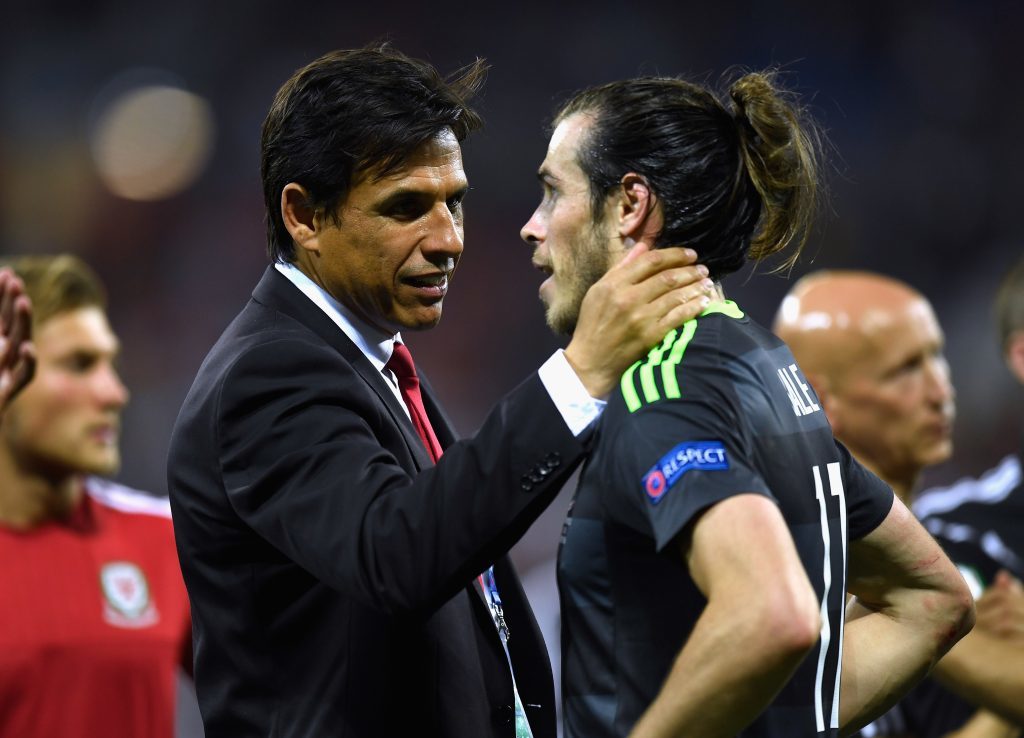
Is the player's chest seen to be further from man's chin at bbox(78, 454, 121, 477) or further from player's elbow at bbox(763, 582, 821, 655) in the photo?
player's elbow at bbox(763, 582, 821, 655)

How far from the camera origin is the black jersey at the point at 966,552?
163 inches

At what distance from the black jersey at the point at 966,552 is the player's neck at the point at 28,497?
2723mm

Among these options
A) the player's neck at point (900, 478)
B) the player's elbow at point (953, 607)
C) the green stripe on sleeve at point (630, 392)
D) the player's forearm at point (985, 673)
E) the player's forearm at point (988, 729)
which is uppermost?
the green stripe on sleeve at point (630, 392)

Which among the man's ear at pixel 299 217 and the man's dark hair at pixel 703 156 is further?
the man's ear at pixel 299 217

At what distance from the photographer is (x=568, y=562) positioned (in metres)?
2.11

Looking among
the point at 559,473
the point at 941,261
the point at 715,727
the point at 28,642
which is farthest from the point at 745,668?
the point at 941,261

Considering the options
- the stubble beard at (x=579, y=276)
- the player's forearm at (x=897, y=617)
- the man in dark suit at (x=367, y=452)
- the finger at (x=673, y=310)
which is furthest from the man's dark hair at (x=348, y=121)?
the player's forearm at (x=897, y=617)

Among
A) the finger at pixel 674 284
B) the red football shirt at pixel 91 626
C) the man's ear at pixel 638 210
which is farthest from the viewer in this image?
the red football shirt at pixel 91 626

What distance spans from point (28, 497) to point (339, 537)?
94.5 inches

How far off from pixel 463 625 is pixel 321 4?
746 centimetres

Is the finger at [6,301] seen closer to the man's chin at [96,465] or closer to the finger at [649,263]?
the man's chin at [96,465]

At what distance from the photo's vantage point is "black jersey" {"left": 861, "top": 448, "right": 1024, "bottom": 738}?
13.6 feet

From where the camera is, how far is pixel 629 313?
6.95 feet

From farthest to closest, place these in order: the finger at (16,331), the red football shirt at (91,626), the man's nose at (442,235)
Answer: the red football shirt at (91,626) < the finger at (16,331) < the man's nose at (442,235)
